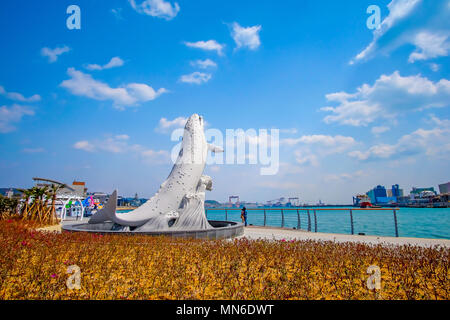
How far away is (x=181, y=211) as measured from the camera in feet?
35.7

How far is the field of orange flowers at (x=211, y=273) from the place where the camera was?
3607 millimetres

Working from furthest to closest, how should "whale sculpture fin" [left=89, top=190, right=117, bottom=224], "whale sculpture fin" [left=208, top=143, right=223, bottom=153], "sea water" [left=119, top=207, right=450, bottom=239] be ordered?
"sea water" [left=119, top=207, right=450, bottom=239] < "whale sculpture fin" [left=208, top=143, right=223, bottom=153] < "whale sculpture fin" [left=89, top=190, right=117, bottom=224]

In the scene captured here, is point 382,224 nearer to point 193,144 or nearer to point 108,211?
point 193,144

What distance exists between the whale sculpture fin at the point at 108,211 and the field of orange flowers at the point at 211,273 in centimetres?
236

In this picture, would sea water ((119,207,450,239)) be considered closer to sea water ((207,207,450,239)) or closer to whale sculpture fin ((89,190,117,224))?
sea water ((207,207,450,239))

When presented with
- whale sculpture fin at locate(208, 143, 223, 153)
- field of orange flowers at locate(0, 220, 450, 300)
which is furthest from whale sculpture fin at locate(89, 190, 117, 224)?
whale sculpture fin at locate(208, 143, 223, 153)

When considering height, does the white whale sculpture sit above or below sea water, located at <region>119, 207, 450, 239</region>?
above

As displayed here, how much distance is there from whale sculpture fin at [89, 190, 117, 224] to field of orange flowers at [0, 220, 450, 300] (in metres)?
2.36

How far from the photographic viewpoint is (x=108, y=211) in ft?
32.1

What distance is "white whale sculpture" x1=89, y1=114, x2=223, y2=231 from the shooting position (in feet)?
34.2

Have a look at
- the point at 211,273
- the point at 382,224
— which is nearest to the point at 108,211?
the point at 211,273

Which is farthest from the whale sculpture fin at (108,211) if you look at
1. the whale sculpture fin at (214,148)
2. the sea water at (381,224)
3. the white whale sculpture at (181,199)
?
the sea water at (381,224)

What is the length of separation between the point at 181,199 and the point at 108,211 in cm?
298
